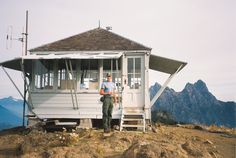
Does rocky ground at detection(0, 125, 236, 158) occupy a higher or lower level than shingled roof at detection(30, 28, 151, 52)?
lower

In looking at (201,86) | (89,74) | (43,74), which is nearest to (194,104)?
(201,86)

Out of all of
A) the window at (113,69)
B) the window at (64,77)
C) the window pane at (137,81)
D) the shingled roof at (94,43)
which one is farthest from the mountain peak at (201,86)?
the window at (64,77)

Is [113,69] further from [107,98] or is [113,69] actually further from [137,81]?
[107,98]

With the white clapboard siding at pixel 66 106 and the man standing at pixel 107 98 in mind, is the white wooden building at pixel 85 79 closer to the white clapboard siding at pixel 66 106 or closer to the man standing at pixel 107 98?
the white clapboard siding at pixel 66 106

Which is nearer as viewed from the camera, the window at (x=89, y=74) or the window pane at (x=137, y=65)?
the window at (x=89, y=74)

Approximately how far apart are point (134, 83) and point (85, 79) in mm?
2399

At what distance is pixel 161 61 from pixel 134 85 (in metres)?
2.46

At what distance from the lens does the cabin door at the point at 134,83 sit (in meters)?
15.7

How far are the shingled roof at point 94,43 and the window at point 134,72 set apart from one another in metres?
0.63

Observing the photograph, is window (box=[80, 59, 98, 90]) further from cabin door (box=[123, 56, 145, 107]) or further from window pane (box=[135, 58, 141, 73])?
window pane (box=[135, 58, 141, 73])

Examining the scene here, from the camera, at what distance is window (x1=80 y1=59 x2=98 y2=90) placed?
51.5 ft

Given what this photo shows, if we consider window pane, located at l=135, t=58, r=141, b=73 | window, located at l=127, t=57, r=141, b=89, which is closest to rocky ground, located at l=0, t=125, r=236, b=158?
window, located at l=127, t=57, r=141, b=89

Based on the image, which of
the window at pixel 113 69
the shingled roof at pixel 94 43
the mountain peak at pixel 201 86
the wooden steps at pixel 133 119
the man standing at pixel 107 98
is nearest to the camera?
the man standing at pixel 107 98

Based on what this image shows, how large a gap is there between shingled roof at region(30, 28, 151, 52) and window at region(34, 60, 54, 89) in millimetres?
704
